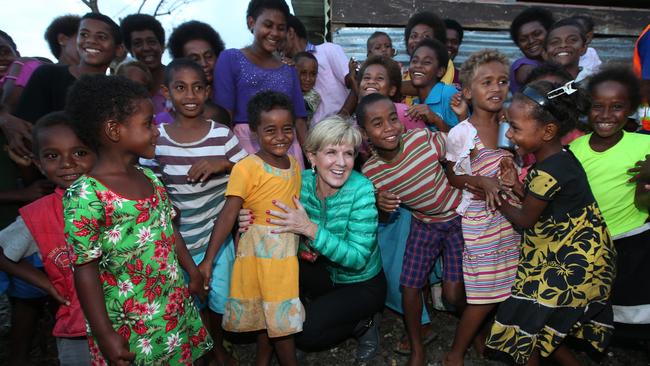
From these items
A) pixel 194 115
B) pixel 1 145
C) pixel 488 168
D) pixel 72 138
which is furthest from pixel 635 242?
pixel 1 145

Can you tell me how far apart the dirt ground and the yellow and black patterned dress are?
59cm

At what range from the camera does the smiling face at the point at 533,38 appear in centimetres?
428

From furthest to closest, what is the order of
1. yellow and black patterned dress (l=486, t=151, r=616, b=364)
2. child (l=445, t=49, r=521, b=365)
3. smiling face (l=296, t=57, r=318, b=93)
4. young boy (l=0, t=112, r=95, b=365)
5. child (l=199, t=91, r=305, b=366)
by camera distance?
smiling face (l=296, t=57, r=318, b=93) < child (l=445, t=49, r=521, b=365) < child (l=199, t=91, r=305, b=366) < yellow and black patterned dress (l=486, t=151, r=616, b=364) < young boy (l=0, t=112, r=95, b=365)

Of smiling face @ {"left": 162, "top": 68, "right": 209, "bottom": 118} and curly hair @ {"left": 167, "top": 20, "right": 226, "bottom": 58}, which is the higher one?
curly hair @ {"left": 167, "top": 20, "right": 226, "bottom": 58}

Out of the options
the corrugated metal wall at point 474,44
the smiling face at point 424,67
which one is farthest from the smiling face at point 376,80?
the corrugated metal wall at point 474,44

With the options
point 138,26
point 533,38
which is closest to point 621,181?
point 533,38

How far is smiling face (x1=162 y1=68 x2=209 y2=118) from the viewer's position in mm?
2730

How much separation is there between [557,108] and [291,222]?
159 cm

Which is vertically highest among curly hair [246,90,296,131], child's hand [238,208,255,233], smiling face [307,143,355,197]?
curly hair [246,90,296,131]

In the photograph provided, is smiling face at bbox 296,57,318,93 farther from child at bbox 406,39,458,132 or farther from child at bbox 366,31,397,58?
child at bbox 406,39,458,132

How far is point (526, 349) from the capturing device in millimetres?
2309

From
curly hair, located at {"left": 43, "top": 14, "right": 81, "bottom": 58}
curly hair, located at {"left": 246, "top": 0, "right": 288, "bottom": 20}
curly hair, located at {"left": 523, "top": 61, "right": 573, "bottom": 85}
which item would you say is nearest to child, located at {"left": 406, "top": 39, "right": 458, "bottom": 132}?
curly hair, located at {"left": 523, "top": 61, "right": 573, "bottom": 85}

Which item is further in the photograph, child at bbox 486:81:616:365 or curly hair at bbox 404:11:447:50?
curly hair at bbox 404:11:447:50

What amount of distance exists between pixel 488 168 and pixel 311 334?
1.54m
